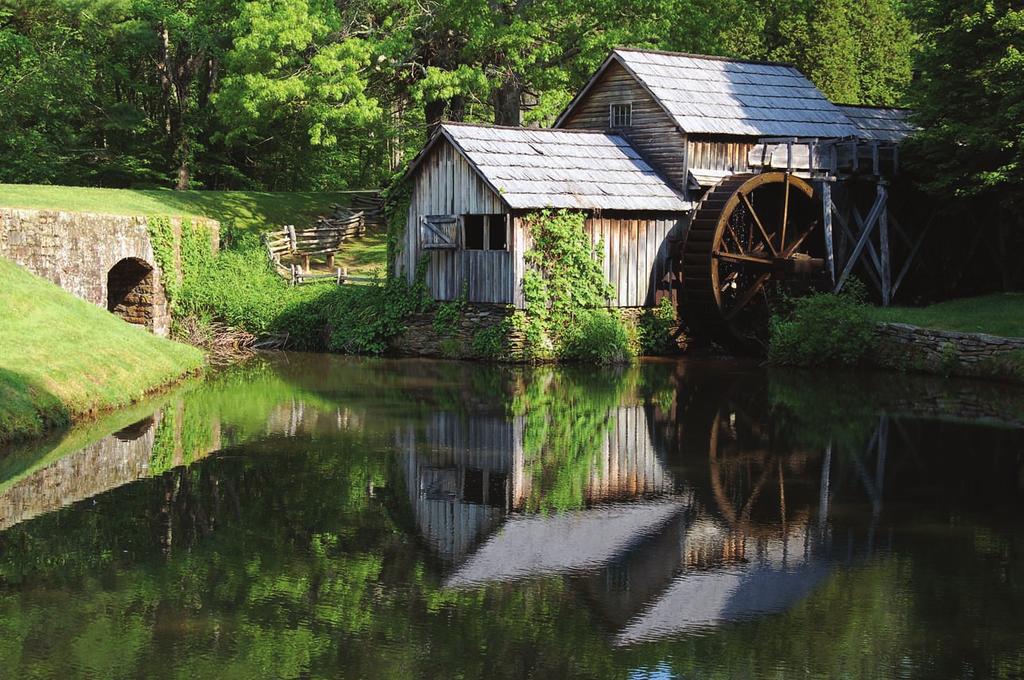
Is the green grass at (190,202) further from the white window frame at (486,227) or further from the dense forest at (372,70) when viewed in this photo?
the white window frame at (486,227)

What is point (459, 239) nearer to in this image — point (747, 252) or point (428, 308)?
point (428, 308)

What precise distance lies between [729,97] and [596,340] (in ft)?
26.5

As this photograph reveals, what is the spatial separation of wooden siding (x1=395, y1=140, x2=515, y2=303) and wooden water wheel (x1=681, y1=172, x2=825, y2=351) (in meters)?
4.23

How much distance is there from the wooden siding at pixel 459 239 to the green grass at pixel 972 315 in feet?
26.1

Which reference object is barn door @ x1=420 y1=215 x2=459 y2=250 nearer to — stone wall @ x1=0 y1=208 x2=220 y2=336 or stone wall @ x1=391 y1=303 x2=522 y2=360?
stone wall @ x1=391 y1=303 x2=522 y2=360

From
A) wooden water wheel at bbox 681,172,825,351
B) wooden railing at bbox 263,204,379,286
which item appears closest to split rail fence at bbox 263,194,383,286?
wooden railing at bbox 263,204,379,286

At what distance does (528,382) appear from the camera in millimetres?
22922

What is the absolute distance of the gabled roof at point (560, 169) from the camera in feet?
88.1

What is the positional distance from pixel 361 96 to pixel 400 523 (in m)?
27.3

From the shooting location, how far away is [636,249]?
2859 cm

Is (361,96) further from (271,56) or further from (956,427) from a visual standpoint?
(956,427)

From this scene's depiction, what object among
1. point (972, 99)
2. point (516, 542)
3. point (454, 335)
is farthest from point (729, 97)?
point (516, 542)

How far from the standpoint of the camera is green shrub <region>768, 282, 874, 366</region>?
2512 cm

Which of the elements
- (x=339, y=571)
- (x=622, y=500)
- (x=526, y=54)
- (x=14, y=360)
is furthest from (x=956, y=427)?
(x=526, y=54)
